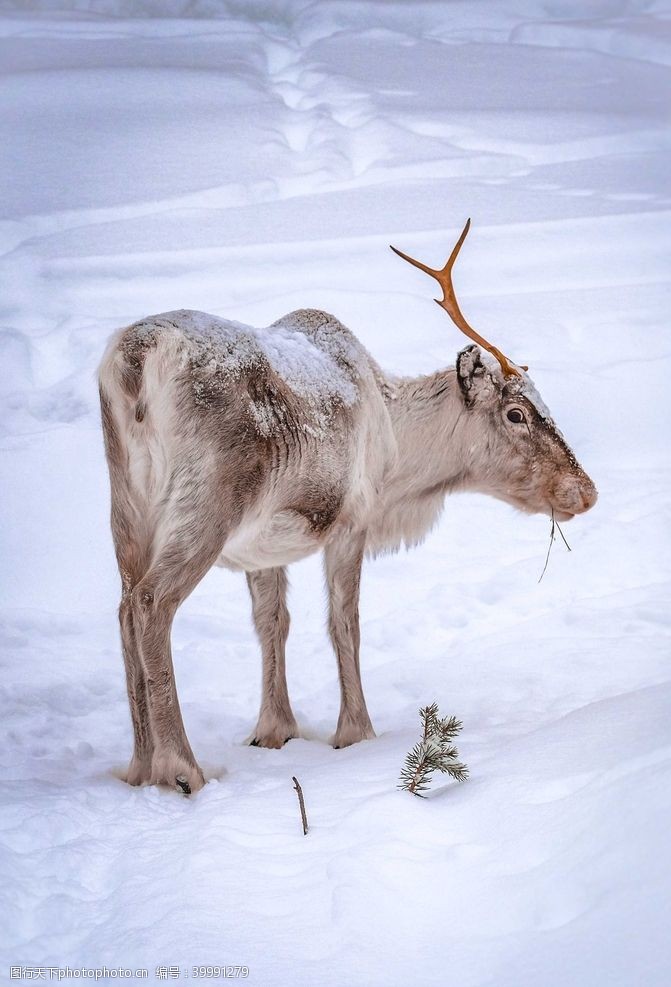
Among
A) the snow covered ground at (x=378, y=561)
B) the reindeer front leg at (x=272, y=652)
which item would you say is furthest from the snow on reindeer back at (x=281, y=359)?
the snow covered ground at (x=378, y=561)

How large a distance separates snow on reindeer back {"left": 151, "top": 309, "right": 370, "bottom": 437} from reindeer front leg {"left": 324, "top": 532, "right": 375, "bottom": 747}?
0.59 meters

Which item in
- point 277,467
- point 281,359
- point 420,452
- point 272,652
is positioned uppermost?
point 281,359

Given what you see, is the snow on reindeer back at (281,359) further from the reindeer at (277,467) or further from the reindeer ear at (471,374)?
the reindeer ear at (471,374)

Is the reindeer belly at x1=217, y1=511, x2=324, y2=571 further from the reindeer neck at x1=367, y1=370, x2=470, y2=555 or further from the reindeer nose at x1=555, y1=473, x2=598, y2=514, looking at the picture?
the reindeer nose at x1=555, y1=473, x2=598, y2=514

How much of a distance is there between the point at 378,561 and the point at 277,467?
106 inches

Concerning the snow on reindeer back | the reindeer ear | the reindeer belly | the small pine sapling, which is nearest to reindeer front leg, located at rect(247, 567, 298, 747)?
the reindeer belly

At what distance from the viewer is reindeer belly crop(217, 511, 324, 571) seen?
160 inches

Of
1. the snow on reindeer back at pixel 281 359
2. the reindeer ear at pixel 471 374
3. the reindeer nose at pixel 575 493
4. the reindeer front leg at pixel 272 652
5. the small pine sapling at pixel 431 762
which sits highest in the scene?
the snow on reindeer back at pixel 281 359

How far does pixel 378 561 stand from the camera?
260 inches

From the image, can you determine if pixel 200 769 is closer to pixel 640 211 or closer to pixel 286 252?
pixel 286 252

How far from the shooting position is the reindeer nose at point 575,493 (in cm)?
478

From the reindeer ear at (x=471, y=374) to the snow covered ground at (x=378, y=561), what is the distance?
1.24 metres

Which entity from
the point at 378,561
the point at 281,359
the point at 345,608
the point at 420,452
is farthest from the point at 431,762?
the point at 378,561

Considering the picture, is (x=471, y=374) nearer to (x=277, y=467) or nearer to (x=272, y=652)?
(x=277, y=467)
